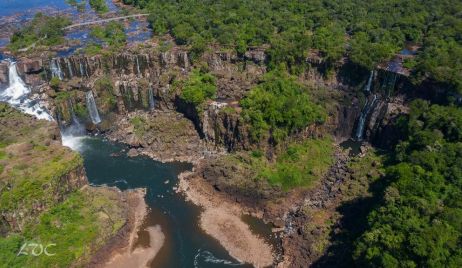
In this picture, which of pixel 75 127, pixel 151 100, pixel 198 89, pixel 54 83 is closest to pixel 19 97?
pixel 54 83

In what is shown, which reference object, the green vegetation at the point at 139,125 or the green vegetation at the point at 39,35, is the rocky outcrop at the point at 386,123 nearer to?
the green vegetation at the point at 139,125

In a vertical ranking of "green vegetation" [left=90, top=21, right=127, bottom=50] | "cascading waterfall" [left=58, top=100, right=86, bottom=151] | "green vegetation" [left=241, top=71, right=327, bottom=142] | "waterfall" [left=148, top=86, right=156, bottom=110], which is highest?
"green vegetation" [left=90, top=21, right=127, bottom=50]

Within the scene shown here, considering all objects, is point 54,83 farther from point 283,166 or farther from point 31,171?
point 283,166

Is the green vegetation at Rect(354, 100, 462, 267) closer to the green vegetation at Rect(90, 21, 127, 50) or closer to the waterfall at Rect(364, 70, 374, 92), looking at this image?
the waterfall at Rect(364, 70, 374, 92)

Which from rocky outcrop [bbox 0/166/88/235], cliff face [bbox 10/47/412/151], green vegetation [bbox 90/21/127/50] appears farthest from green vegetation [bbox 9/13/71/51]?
rocky outcrop [bbox 0/166/88/235]

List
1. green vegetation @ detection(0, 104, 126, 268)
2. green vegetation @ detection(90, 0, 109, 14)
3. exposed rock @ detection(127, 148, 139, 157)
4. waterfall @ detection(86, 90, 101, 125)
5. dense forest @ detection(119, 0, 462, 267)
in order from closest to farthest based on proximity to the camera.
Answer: dense forest @ detection(119, 0, 462, 267) < green vegetation @ detection(0, 104, 126, 268) < exposed rock @ detection(127, 148, 139, 157) < waterfall @ detection(86, 90, 101, 125) < green vegetation @ detection(90, 0, 109, 14)

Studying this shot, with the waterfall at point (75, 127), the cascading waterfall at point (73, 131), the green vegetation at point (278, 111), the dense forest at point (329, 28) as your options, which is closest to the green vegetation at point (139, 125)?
the waterfall at point (75, 127)
